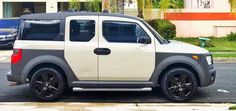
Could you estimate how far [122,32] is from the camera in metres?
9.53

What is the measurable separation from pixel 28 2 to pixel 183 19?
11894 millimetres

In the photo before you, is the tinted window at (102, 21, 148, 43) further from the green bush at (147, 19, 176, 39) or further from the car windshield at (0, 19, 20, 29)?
the car windshield at (0, 19, 20, 29)

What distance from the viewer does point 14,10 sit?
110 feet

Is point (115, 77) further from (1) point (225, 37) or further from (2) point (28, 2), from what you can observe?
(2) point (28, 2)

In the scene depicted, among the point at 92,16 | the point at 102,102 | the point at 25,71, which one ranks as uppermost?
the point at 92,16

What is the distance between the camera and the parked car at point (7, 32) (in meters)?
22.5

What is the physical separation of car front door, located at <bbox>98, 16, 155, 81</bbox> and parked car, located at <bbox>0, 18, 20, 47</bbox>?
45.0ft

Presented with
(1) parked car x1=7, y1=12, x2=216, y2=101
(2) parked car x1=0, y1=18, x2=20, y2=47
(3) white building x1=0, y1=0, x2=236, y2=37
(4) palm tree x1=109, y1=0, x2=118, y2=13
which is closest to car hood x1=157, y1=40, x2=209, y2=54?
(1) parked car x1=7, y1=12, x2=216, y2=101

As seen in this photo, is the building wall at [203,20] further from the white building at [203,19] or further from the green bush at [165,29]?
the green bush at [165,29]

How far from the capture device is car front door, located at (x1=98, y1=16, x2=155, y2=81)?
9.39 m

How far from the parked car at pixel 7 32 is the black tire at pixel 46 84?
44.2ft

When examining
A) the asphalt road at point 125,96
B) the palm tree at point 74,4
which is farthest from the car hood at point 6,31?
the asphalt road at point 125,96

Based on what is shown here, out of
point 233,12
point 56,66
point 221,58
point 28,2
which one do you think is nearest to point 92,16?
point 56,66

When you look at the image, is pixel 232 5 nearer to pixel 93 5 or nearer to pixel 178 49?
pixel 93 5
